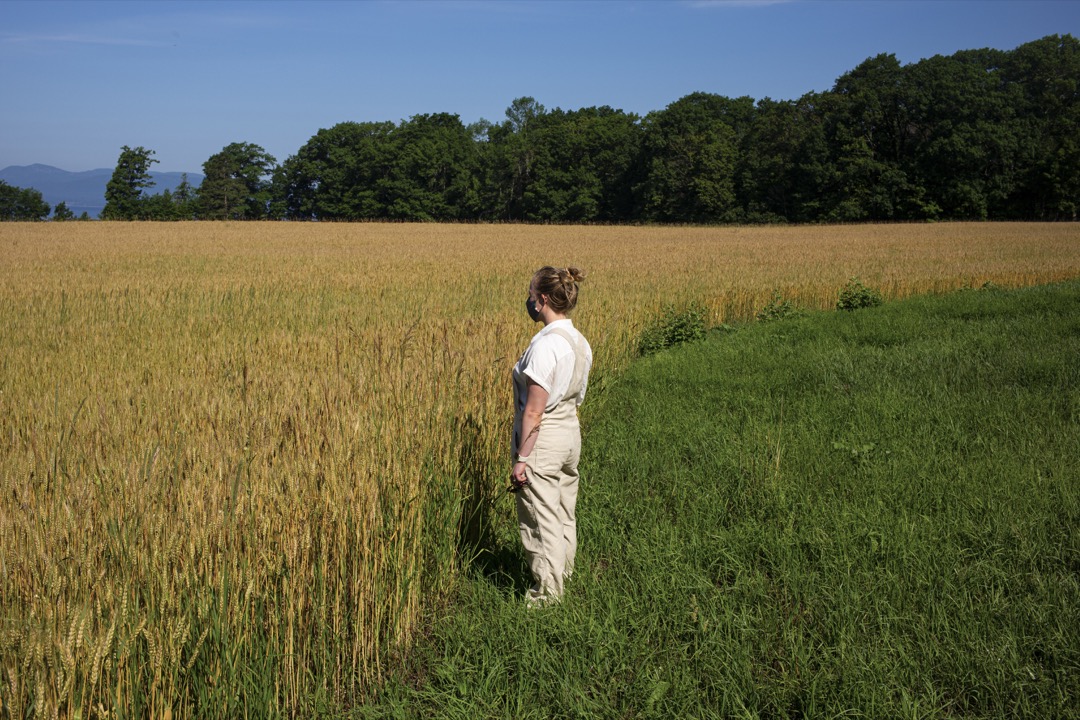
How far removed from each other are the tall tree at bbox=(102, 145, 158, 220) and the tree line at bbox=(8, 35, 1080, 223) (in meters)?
0.20

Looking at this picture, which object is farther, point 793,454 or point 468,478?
point 793,454

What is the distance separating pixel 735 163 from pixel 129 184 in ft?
196

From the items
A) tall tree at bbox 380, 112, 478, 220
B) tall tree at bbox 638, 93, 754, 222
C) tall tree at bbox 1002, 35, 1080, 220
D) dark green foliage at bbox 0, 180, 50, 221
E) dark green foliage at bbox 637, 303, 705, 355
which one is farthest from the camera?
tall tree at bbox 380, 112, 478, 220

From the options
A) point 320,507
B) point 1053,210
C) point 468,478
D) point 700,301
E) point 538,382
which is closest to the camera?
point 320,507

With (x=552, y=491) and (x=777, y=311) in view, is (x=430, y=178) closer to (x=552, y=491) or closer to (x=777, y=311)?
(x=777, y=311)

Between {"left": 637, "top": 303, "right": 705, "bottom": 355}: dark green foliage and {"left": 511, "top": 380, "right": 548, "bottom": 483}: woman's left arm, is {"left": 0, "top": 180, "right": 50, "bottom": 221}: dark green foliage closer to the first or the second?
{"left": 637, "top": 303, "right": 705, "bottom": 355}: dark green foliage

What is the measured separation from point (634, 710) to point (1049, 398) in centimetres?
632

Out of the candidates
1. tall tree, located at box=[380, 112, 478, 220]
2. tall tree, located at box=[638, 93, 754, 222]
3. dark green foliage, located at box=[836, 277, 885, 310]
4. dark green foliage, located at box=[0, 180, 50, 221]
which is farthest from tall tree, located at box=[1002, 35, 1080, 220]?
dark green foliage, located at box=[0, 180, 50, 221]

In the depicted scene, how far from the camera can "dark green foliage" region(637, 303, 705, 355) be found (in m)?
11.9

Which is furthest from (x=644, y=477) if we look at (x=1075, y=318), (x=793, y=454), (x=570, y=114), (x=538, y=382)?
(x=570, y=114)

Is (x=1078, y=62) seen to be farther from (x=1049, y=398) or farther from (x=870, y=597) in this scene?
(x=870, y=597)

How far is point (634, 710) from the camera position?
342cm

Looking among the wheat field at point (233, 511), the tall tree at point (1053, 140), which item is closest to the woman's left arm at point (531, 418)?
the wheat field at point (233, 511)

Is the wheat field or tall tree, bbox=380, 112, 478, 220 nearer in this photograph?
the wheat field
